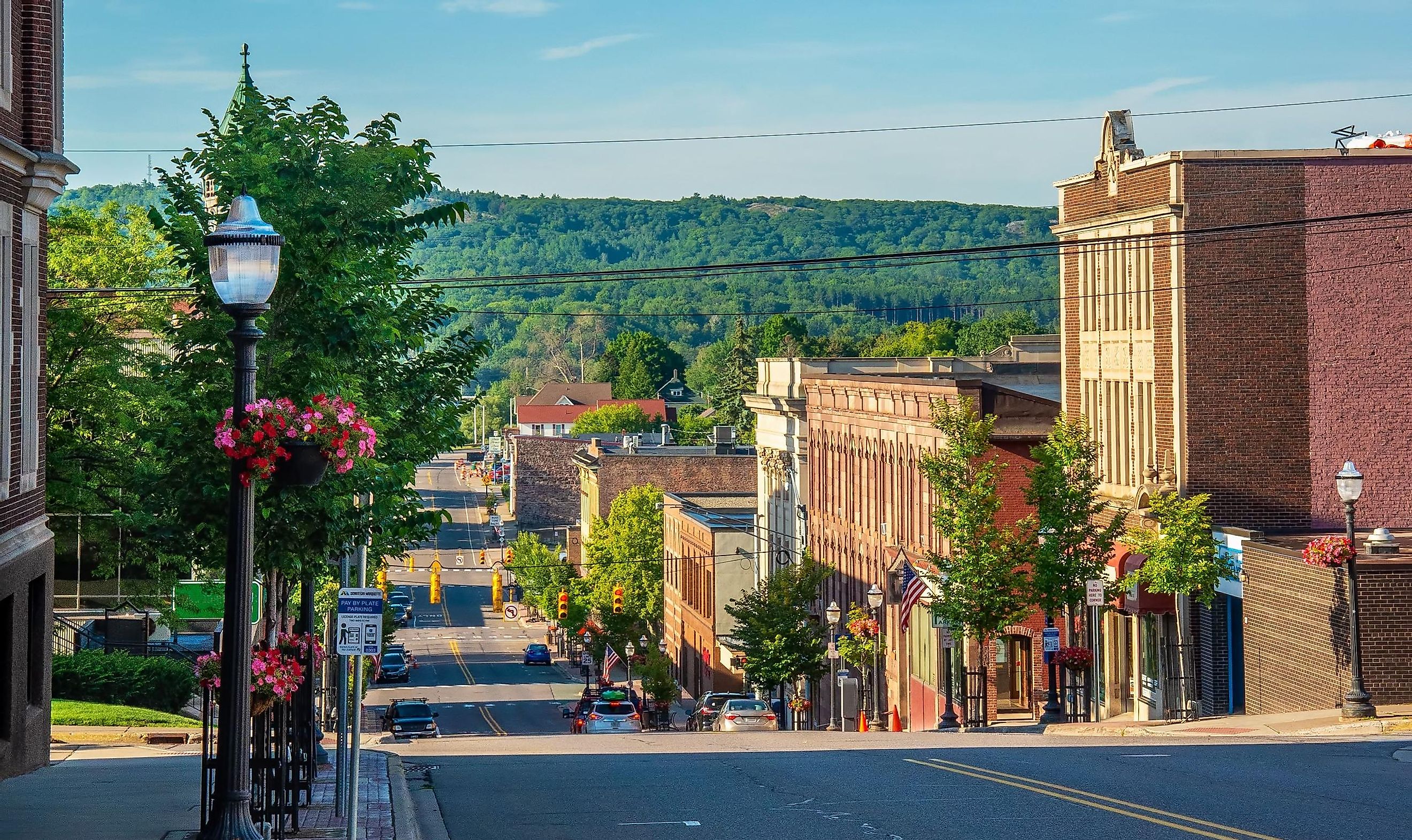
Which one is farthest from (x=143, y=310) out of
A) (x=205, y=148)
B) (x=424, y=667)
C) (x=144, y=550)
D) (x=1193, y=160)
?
(x=424, y=667)

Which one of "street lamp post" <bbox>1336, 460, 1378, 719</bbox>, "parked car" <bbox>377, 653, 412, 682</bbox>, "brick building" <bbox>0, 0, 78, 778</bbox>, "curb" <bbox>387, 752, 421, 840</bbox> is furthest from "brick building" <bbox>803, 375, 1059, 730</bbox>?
"parked car" <bbox>377, 653, 412, 682</bbox>

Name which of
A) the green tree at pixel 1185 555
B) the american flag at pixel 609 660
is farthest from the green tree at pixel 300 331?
the american flag at pixel 609 660

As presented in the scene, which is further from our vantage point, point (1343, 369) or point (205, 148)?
point (1343, 369)

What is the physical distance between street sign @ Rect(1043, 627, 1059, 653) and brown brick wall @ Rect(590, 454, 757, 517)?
72.9 m

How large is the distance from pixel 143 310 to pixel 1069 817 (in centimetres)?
2889

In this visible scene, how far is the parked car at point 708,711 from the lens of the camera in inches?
2250

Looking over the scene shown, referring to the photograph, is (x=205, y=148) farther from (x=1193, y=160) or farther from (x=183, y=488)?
(x=1193, y=160)

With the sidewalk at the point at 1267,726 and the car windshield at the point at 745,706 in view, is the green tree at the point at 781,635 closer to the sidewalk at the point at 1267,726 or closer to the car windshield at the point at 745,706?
the car windshield at the point at 745,706

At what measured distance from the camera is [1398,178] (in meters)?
37.1

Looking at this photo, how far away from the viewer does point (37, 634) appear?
21.9 metres

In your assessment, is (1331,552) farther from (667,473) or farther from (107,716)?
(667,473)

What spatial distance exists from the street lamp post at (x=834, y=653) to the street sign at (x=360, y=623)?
3783 centimetres

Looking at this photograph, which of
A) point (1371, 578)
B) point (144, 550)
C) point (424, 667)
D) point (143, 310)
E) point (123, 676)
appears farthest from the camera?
point (424, 667)

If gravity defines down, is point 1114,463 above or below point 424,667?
above
